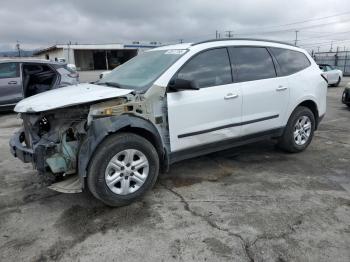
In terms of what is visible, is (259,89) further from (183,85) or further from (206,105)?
(183,85)

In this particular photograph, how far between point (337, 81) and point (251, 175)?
1673cm

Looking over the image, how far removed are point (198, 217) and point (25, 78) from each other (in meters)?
7.48

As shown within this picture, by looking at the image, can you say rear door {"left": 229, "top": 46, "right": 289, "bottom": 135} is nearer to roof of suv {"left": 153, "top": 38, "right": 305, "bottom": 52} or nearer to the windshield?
roof of suv {"left": 153, "top": 38, "right": 305, "bottom": 52}

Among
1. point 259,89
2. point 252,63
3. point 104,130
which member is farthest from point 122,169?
point 252,63

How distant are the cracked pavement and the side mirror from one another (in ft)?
4.17

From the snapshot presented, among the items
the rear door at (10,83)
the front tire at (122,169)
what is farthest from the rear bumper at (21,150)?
the rear door at (10,83)

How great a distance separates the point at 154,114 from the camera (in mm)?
3596

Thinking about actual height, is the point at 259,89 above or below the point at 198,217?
above

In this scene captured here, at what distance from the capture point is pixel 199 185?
411 cm

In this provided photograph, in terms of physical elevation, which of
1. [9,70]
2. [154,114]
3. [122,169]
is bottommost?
[122,169]

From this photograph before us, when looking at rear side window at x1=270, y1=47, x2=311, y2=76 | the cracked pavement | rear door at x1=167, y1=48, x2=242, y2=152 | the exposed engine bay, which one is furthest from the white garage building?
the exposed engine bay

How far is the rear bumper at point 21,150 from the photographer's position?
342 cm

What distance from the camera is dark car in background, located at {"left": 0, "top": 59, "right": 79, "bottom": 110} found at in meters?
8.78

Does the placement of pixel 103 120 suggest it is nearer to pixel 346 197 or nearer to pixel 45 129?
pixel 45 129
